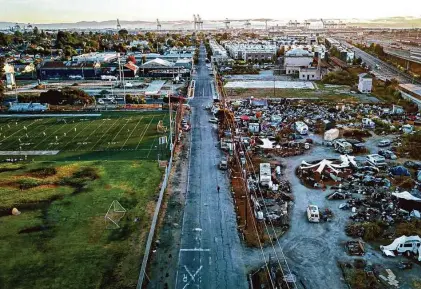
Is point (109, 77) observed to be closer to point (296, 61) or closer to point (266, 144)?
point (296, 61)

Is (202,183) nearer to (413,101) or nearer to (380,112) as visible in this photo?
(380,112)

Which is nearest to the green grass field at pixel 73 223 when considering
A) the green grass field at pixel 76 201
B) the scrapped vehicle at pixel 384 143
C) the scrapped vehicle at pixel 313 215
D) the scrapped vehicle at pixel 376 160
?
the green grass field at pixel 76 201

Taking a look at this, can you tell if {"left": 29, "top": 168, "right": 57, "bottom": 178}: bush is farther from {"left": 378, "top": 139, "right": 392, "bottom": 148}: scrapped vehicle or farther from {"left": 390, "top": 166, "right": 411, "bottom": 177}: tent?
{"left": 378, "top": 139, "right": 392, "bottom": 148}: scrapped vehicle

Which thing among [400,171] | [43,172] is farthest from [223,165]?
[43,172]

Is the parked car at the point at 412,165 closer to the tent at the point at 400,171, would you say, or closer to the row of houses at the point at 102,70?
the tent at the point at 400,171

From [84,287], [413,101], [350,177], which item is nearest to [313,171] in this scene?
[350,177]

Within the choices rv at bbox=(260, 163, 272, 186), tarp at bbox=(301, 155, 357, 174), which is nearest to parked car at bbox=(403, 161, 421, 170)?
tarp at bbox=(301, 155, 357, 174)
